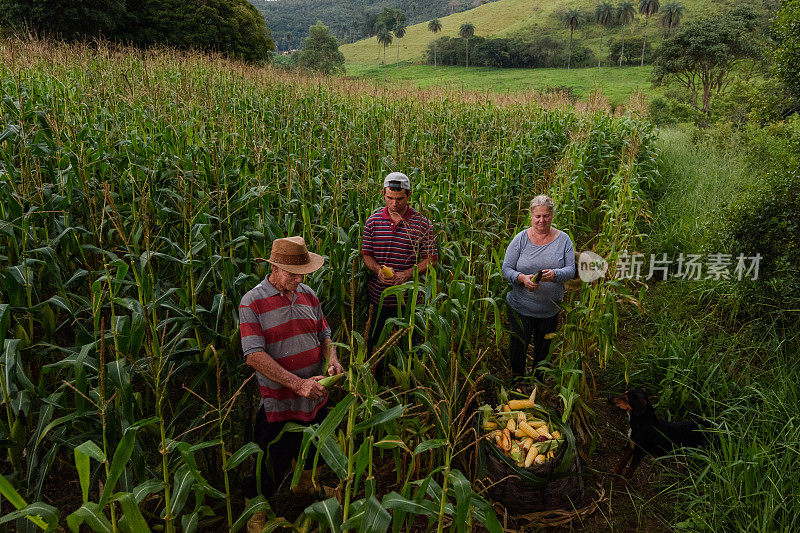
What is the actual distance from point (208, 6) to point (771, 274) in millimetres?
23937

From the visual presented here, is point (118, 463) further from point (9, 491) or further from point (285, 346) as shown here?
point (285, 346)

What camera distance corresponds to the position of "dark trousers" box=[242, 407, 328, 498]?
2711 mm

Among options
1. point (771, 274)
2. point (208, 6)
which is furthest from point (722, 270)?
point (208, 6)

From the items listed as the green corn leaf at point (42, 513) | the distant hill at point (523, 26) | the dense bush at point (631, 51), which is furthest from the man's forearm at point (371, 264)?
the distant hill at point (523, 26)

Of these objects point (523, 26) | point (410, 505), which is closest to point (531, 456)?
point (410, 505)

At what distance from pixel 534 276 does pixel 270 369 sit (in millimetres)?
2100

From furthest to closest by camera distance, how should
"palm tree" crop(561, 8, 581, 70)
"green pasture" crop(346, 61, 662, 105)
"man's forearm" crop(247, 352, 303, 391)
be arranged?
"palm tree" crop(561, 8, 581, 70) → "green pasture" crop(346, 61, 662, 105) → "man's forearm" crop(247, 352, 303, 391)

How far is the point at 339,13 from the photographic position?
137250 millimetres

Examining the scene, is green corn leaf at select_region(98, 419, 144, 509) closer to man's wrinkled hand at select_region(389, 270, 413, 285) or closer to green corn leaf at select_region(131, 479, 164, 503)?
green corn leaf at select_region(131, 479, 164, 503)

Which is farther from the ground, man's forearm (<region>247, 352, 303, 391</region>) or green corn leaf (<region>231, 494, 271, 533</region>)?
man's forearm (<region>247, 352, 303, 391</region>)

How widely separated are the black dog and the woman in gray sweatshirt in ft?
2.71

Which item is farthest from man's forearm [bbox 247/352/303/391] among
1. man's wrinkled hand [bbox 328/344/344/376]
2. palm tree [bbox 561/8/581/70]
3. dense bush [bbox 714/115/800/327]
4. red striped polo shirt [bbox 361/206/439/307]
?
palm tree [bbox 561/8/581/70]

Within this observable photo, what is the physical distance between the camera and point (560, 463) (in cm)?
288

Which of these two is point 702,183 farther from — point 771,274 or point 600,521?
point 600,521
